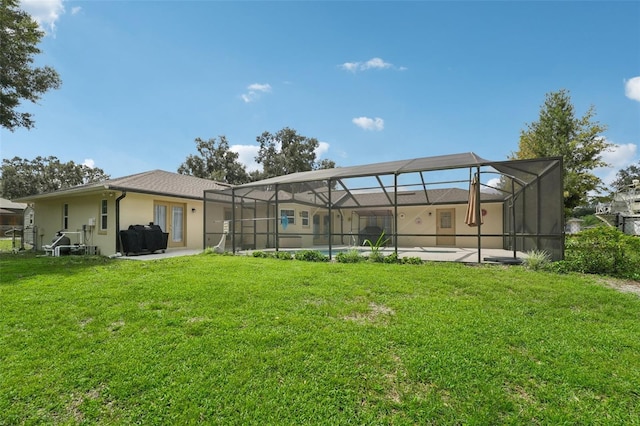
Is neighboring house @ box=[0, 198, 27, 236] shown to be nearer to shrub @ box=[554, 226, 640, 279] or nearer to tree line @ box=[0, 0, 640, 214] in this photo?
tree line @ box=[0, 0, 640, 214]

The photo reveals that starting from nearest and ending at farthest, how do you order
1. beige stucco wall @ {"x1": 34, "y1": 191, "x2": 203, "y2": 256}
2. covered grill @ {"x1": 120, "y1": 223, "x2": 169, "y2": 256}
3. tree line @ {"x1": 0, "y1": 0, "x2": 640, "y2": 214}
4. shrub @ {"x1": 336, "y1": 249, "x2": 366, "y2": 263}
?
shrub @ {"x1": 336, "y1": 249, "x2": 366, "y2": 263}
covered grill @ {"x1": 120, "y1": 223, "x2": 169, "y2": 256}
beige stucco wall @ {"x1": 34, "y1": 191, "x2": 203, "y2": 256}
tree line @ {"x1": 0, "y1": 0, "x2": 640, "y2": 214}

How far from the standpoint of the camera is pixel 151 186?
11703mm

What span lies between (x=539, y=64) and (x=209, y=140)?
2918 centimetres

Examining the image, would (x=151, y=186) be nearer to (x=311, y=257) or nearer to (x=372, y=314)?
(x=311, y=257)

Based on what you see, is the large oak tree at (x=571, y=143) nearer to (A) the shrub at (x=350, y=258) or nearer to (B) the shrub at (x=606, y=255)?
(B) the shrub at (x=606, y=255)

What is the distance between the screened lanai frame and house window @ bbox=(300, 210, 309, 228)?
2.2 inches

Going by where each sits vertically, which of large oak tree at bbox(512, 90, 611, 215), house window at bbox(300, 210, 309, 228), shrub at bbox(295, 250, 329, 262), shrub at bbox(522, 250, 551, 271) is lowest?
shrub at bbox(295, 250, 329, 262)

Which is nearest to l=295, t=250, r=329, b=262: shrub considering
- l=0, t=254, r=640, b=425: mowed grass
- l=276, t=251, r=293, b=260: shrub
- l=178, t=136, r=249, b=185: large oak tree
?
l=276, t=251, r=293, b=260: shrub

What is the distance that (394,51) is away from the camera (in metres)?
10.5

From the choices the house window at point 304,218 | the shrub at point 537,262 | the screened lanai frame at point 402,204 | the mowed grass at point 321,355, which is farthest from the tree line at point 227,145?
the shrub at point 537,262

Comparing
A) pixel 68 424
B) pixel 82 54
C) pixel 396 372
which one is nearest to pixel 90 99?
pixel 82 54

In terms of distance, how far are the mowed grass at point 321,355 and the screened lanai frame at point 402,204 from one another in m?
2.87

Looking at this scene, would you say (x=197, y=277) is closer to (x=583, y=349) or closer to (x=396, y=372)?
(x=396, y=372)

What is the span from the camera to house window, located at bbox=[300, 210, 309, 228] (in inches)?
635
